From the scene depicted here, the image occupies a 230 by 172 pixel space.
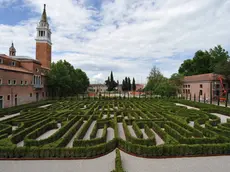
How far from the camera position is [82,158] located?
30.4 ft

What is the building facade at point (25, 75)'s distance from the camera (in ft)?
94.9

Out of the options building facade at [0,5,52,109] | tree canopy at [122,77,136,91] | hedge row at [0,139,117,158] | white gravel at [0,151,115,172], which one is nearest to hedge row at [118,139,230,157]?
white gravel at [0,151,115,172]

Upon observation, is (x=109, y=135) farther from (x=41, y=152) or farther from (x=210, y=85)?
(x=210, y=85)

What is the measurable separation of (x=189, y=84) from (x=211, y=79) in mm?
9745

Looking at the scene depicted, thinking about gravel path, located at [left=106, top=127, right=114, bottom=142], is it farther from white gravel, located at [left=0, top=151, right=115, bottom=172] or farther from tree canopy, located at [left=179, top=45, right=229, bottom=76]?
tree canopy, located at [left=179, top=45, right=229, bottom=76]

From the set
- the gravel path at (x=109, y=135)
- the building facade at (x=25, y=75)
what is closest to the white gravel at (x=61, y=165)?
the gravel path at (x=109, y=135)

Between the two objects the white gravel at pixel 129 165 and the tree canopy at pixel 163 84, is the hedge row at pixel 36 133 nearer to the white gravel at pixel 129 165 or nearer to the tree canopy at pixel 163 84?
the white gravel at pixel 129 165

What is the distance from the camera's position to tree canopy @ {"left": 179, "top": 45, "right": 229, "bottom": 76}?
5862 cm

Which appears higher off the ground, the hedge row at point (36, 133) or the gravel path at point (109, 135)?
the hedge row at point (36, 133)

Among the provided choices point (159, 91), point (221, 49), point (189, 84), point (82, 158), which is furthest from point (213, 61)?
point (82, 158)

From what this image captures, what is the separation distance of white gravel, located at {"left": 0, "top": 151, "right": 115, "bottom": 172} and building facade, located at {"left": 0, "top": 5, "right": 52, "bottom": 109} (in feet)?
78.4

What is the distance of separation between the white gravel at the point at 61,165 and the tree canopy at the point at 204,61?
5990cm

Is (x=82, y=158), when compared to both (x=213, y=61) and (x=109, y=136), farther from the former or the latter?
(x=213, y=61)

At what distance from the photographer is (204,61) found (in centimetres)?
6275
